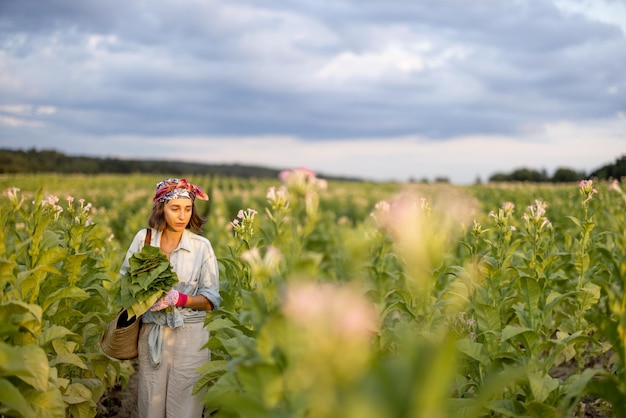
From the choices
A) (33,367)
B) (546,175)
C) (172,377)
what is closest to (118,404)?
(172,377)

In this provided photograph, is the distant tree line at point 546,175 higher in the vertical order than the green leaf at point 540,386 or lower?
higher

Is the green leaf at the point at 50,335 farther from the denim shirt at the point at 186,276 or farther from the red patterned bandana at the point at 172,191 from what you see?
the red patterned bandana at the point at 172,191

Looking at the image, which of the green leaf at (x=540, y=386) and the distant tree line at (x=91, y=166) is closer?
the green leaf at (x=540, y=386)

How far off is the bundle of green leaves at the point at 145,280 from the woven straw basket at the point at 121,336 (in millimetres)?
235

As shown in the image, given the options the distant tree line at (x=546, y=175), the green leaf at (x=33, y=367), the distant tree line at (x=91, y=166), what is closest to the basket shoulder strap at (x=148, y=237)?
the green leaf at (x=33, y=367)

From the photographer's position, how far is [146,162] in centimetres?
8188

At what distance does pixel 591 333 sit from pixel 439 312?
5.09 ft

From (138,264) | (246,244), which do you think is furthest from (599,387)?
(138,264)

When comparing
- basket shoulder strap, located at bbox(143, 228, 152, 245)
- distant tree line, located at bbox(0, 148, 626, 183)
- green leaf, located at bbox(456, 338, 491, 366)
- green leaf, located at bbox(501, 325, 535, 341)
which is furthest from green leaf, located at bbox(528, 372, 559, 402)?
distant tree line, located at bbox(0, 148, 626, 183)

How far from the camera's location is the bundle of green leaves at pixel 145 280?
12.7ft

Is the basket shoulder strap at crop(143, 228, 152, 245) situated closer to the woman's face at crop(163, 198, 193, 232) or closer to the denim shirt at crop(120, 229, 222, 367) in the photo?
the denim shirt at crop(120, 229, 222, 367)

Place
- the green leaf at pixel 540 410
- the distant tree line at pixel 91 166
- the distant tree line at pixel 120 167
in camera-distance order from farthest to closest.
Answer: the distant tree line at pixel 91 166
the distant tree line at pixel 120 167
the green leaf at pixel 540 410

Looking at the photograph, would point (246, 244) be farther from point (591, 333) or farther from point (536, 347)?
point (591, 333)

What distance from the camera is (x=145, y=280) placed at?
384 cm
